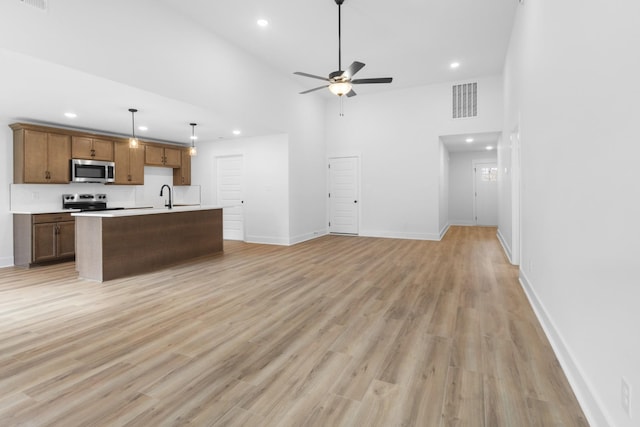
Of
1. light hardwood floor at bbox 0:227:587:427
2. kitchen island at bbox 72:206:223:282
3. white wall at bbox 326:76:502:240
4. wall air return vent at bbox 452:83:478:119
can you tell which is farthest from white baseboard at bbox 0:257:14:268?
wall air return vent at bbox 452:83:478:119

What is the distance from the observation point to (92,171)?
638 centimetres

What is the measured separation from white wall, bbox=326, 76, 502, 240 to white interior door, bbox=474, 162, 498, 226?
152 inches

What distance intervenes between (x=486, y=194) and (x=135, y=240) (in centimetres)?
1054

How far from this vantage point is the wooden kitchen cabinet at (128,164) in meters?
6.95

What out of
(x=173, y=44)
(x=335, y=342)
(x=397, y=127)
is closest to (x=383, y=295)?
(x=335, y=342)

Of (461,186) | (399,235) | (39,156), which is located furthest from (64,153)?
(461,186)

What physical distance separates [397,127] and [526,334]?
21.0 feet

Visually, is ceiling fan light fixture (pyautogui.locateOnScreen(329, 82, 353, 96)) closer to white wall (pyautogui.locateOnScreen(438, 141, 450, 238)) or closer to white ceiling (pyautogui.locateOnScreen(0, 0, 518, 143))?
white ceiling (pyautogui.locateOnScreen(0, 0, 518, 143))

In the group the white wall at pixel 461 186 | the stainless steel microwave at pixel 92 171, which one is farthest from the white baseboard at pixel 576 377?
the white wall at pixel 461 186

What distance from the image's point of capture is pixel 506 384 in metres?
1.94

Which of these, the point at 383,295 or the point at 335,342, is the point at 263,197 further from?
the point at 335,342

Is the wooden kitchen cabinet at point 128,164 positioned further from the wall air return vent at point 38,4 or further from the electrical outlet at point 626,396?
the electrical outlet at point 626,396

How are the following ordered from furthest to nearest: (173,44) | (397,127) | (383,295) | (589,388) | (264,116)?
(397,127), (264,116), (173,44), (383,295), (589,388)

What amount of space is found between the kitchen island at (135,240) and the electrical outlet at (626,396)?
16.9ft
